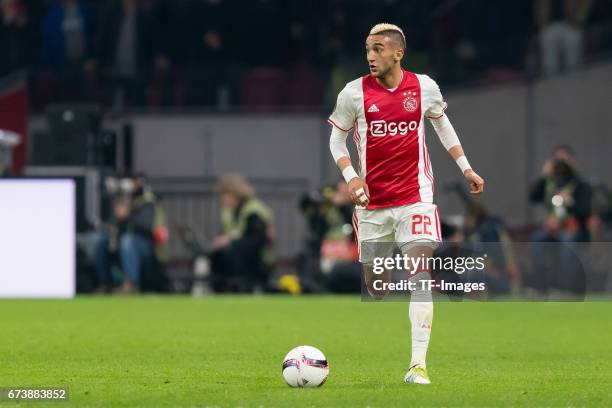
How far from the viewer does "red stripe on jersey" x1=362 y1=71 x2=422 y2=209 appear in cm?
967

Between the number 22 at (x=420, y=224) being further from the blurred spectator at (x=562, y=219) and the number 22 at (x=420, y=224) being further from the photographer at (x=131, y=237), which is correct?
the photographer at (x=131, y=237)

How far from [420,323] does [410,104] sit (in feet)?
4.38

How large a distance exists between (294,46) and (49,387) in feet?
55.7

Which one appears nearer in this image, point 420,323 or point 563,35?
point 420,323

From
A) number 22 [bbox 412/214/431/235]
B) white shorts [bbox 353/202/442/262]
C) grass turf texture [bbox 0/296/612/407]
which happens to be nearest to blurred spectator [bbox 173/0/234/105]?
grass turf texture [bbox 0/296/612/407]

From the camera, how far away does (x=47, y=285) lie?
61.4ft

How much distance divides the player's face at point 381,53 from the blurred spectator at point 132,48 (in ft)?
50.1

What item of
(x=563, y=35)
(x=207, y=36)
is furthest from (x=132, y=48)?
(x=563, y=35)

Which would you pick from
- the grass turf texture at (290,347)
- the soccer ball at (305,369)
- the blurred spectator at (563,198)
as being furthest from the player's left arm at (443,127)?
the blurred spectator at (563,198)

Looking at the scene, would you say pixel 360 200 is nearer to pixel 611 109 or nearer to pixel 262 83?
pixel 611 109

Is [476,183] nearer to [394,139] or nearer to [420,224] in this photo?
[420,224]

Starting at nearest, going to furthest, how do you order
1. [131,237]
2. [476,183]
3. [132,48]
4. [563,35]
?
[476,183]
[131,237]
[563,35]
[132,48]

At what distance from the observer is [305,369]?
360 inches

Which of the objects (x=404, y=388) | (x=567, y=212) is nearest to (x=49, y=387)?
(x=404, y=388)
